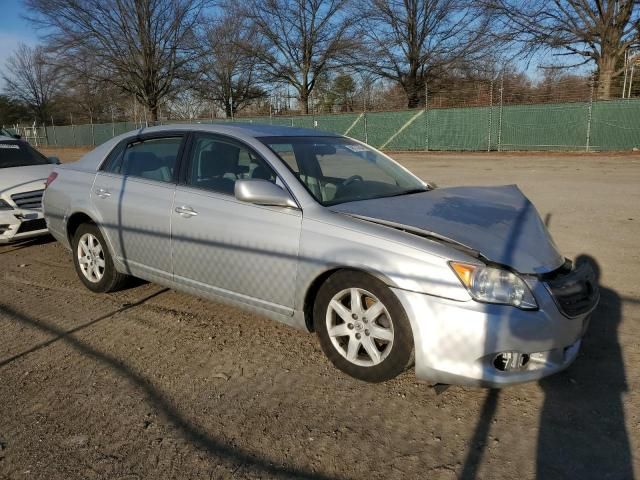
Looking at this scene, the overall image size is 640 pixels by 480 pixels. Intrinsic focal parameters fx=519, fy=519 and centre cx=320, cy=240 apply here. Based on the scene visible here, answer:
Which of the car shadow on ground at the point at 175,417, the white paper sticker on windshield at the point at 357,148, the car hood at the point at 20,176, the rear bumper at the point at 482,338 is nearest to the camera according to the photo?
the car shadow on ground at the point at 175,417

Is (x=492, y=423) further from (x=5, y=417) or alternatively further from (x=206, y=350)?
(x=5, y=417)

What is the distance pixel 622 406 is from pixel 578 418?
0.31m

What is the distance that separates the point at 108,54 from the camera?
31.0m

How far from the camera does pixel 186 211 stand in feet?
12.7

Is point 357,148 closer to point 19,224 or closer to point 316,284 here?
point 316,284

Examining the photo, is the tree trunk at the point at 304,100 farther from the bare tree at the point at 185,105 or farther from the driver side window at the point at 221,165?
the driver side window at the point at 221,165

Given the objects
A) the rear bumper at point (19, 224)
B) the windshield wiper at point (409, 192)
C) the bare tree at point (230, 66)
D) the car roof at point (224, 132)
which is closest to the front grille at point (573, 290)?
the windshield wiper at point (409, 192)

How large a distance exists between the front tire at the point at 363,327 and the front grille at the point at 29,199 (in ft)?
16.8

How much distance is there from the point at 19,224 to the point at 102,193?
2.67 m

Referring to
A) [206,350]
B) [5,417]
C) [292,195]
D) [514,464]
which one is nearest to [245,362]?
[206,350]

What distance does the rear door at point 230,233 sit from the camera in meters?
3.38

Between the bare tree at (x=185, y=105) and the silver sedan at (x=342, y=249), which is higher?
the bare tree at (x=185, y=105)

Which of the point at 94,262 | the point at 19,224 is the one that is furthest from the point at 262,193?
the point at 19,224

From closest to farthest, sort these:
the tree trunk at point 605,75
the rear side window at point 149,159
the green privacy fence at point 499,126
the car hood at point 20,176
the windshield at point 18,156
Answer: the rear side window at point 149,159 < the car hood at point 20,176 < the windshield at point 18,156 < the green privacy fence at point 499,126 < the tree trunk at point 605,75
